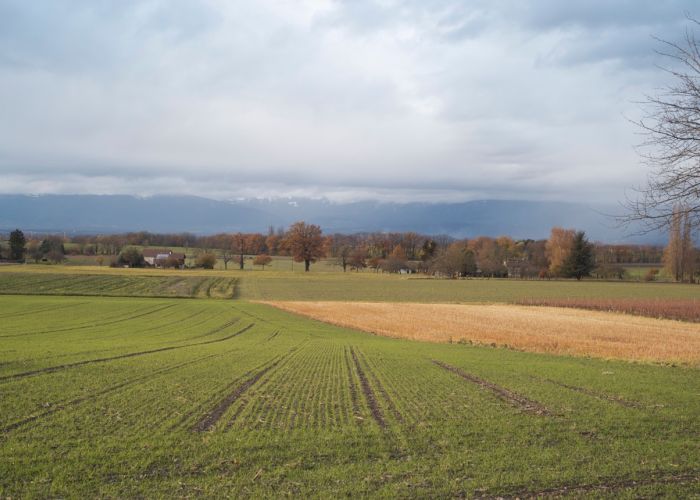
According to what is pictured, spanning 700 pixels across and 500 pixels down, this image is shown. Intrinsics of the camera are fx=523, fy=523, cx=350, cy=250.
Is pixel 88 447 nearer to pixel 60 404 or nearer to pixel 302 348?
pixel 60 404

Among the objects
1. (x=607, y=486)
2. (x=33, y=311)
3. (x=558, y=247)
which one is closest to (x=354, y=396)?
(x=607, y=486)

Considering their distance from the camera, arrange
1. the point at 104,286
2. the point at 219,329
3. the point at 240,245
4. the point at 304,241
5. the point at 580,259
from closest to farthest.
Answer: the point at 219,329
the point at 104,286
the point at 304,241
the point at 580,259
the point at 240,245

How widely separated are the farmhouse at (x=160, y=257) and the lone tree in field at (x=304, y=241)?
27289 millimetres

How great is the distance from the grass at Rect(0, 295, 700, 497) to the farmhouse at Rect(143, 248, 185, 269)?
390 feet

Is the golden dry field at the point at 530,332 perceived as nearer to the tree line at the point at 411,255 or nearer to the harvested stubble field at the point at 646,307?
the harvested stubble field at the point at 646,307

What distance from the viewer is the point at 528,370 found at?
52.2 ft

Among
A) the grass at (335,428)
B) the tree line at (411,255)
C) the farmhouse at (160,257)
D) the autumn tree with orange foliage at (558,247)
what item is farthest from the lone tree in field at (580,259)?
the grass at (335,428)

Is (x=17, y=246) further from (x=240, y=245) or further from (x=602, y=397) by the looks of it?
(x=602, y=397)

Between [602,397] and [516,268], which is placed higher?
[516,268]

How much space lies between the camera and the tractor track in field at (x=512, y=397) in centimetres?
1041

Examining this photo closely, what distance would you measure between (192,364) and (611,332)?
28.7m

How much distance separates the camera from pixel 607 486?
6.88 m

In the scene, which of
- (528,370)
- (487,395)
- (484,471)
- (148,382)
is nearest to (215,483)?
(484,471)

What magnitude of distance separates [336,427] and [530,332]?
89.7ft
